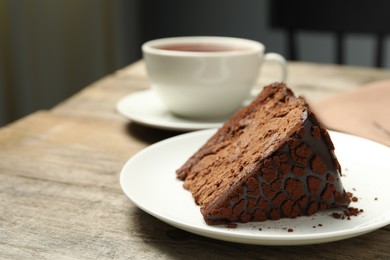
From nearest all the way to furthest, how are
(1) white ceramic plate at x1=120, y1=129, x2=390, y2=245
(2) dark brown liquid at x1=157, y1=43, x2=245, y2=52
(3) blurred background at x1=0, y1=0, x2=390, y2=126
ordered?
(1) white ceramic plate at x1=120, y1=129, x2=390, y2=245 < (2) dark brown liquid at x1=157, y1=43, x2=245, y2=52 < (3) blurred background at x1=0, y1=0, x2=390, y2=126

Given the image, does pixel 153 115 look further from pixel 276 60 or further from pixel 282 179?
pixel 282 179

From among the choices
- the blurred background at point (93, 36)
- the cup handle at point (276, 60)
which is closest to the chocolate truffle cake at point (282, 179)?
the cup handle at point (276, 60)

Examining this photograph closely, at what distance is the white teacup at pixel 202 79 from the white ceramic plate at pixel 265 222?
0.15 meters

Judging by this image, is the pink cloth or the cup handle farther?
the cup handle

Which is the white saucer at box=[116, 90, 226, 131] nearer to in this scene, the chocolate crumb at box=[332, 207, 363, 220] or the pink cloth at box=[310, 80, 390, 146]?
the pink cloth at box=[310, 80, 390, 146]

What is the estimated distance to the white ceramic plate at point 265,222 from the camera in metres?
0.52

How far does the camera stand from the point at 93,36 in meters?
2.52

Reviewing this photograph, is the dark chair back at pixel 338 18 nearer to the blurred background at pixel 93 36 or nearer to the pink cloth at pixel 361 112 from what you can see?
the blurred background at pixel 93 36

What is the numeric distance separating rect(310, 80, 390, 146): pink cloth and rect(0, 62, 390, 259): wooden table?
0.25 meters

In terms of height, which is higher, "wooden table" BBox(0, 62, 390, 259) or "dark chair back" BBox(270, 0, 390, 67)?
"dark chair back" BBox(270, 0, 390, 67)

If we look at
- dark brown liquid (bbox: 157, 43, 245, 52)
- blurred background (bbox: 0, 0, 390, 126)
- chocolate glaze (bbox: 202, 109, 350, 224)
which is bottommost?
blurred background (bbox: 0, 0, 390, 126)

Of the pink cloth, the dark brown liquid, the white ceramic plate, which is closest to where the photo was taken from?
the white ceramic plate

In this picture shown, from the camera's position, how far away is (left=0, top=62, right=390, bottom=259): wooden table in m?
0.56

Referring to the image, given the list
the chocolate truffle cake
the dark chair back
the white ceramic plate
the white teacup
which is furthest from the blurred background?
the chocolate truffle cake
